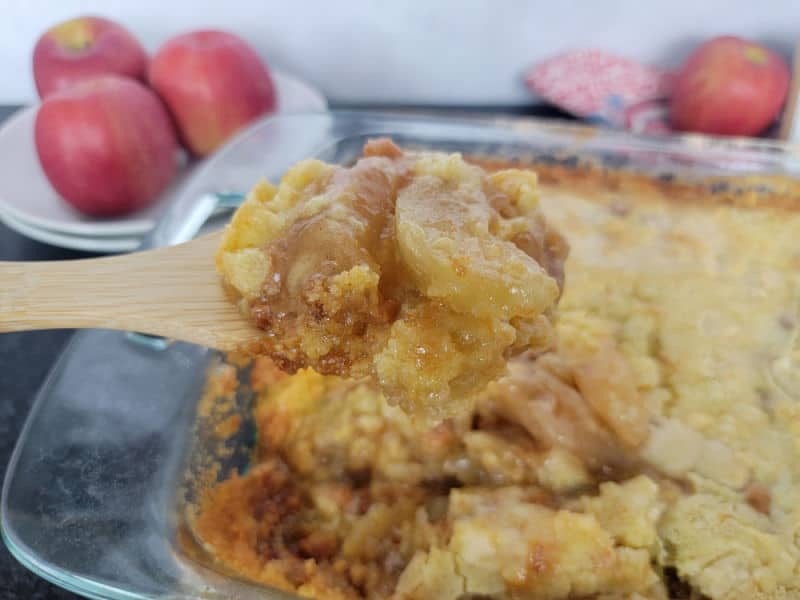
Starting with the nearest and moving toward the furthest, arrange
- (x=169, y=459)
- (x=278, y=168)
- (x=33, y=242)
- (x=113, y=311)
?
(x=113, y=311), (x=169, y=459), (x=278, y=168), (x=33, y=242)

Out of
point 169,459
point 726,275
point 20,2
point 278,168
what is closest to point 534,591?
point 169,459

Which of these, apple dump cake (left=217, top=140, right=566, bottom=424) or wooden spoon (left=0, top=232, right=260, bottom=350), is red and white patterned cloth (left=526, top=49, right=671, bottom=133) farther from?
wooden spoon (left=0, top=232, right=260, bottom=350)

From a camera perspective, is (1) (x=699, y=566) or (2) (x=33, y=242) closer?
(1) (x=699, y=566)

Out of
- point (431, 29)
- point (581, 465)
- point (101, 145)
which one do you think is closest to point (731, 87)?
point (431, 29)

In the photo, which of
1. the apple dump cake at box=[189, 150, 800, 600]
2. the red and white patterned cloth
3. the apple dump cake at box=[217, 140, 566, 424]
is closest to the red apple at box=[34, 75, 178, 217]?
the apple dump cake at box=[189, 150, 800, 600]

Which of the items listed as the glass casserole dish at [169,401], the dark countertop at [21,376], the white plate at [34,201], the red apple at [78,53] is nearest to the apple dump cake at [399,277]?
the glass casserole dish at [169,401]

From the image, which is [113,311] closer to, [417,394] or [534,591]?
[417,394]

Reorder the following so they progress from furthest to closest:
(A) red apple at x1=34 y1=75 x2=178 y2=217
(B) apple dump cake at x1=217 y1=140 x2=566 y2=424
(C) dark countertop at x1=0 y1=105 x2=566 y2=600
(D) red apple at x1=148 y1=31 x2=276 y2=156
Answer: (D) red apple at x1=148 y1=31 x2=276 y2=156 < (A) red apple at x1=34 y1=75 x2=178 y2=217 < (C) dark countertop at x1=0 y1=105 x2=566 y2=600 < (B) apple dump cake at x1=217 y1=140 x2=566 y2=424
